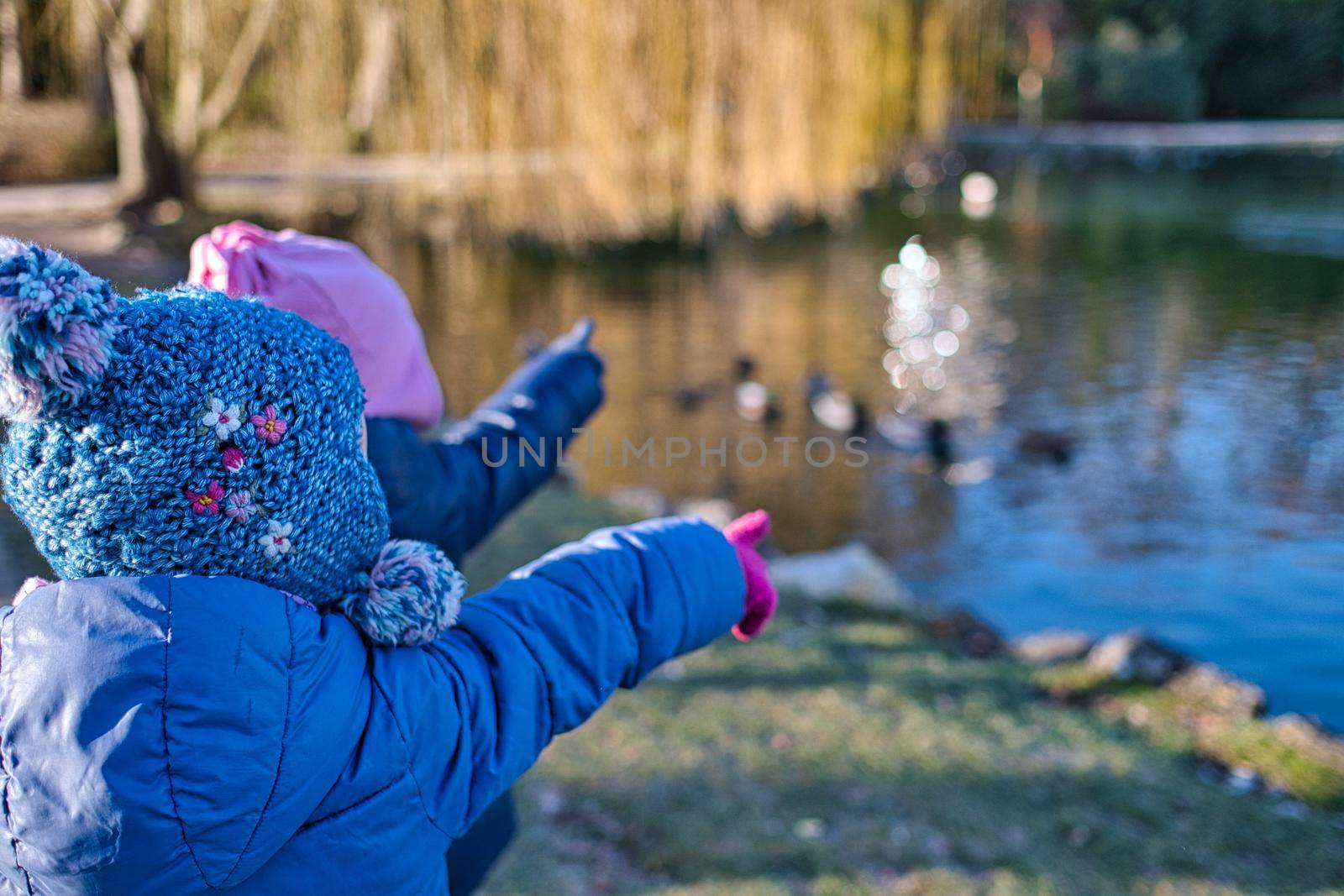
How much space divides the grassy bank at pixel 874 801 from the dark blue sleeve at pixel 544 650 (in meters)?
1.51

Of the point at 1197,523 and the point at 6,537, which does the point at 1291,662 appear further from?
the point at 6,537

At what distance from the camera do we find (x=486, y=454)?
1.44 metres

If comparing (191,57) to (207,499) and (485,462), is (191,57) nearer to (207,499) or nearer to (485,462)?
(485,462)

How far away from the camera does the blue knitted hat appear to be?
73cm

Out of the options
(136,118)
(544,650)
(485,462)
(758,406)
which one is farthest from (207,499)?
(758,406)

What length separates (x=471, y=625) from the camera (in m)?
1.03

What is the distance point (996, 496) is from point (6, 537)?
6445 millimetres

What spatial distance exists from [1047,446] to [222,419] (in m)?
8.40

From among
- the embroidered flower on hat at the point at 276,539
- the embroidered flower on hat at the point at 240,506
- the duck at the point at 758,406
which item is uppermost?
the embroidered flower on hat at the point at 240,506

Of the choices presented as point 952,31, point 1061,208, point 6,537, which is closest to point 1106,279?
point 1061,208

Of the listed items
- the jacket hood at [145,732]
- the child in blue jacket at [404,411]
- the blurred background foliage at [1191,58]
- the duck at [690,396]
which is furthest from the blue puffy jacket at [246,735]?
the blurred background foliage at [1191,58]

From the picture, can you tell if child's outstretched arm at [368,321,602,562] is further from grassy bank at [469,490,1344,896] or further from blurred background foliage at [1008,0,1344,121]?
blurred background foliage at [1008,0,1344,121]

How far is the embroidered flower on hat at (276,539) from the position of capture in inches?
33.1

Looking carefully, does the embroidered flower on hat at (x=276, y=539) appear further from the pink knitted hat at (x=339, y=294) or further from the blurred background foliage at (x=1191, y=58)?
the blurred background foliage at (x=1191, y=58)
